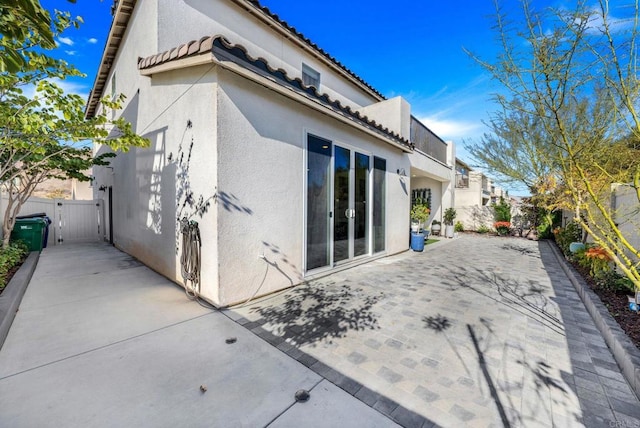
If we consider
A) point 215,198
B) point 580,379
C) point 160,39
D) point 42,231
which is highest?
point 160,39

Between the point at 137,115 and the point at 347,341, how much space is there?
331 inches

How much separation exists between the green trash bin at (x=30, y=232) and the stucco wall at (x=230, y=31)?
8.09m

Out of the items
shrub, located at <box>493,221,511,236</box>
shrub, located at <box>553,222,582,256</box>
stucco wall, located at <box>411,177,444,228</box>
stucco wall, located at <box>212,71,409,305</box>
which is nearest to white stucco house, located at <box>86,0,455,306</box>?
stucco wall, located at <box>212,71,409,305</box>

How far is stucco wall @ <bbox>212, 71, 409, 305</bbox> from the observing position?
446 centimetres

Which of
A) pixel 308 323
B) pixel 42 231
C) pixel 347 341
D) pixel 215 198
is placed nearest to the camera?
pixel 347 341

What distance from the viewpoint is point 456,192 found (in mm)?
18078

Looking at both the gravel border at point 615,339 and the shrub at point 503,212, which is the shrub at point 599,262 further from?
the shrub at point 503,212

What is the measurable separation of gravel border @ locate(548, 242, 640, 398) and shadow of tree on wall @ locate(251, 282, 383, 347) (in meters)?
2.65

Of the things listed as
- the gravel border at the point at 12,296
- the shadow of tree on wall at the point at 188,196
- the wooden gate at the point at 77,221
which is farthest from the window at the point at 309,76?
the wooden gate at the point at 77,221

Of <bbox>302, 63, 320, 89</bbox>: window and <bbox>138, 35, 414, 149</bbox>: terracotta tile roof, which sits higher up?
<bbox>302, 63, 320, 89</bbox>: window

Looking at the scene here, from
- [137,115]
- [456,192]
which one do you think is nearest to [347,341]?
[137,115]

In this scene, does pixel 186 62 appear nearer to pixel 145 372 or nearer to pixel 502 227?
pixel 145 372

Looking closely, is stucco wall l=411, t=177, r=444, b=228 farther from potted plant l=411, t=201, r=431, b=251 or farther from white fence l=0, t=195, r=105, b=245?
white fence l=0, t=195, r=105, b=245

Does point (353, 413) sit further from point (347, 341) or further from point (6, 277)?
point (6, 277)
